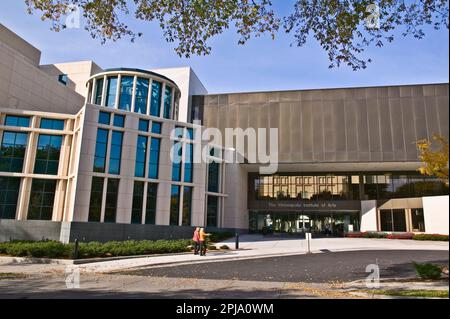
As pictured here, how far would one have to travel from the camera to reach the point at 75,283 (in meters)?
11.1

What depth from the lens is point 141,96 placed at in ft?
122

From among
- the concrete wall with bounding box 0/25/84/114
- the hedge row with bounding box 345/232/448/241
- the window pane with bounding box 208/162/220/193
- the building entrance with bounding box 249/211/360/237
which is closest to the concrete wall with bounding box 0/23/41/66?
the concrete wall with bounding box 0/25/84/114

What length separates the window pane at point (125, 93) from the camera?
120ft

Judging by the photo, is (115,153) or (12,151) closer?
(12,151)

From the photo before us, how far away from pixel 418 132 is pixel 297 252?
2515cm

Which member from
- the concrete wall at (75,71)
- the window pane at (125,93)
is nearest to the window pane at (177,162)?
the window pane at (125,93)

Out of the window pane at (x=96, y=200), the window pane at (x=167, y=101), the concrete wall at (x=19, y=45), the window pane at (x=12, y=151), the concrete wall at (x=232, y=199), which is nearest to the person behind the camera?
the window pane at (x=96, y=200)

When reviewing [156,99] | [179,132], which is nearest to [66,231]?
[179,132]

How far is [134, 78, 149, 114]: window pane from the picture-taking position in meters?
36.9

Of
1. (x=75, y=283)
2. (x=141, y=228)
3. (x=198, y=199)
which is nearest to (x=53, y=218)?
(x=141, y=228)

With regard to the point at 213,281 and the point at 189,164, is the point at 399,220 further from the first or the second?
the point at 213,281

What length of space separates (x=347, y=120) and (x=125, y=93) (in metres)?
25.5

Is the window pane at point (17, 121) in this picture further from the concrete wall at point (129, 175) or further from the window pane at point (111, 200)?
the window pane at point (111, 200)

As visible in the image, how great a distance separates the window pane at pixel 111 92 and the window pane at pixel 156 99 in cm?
409
